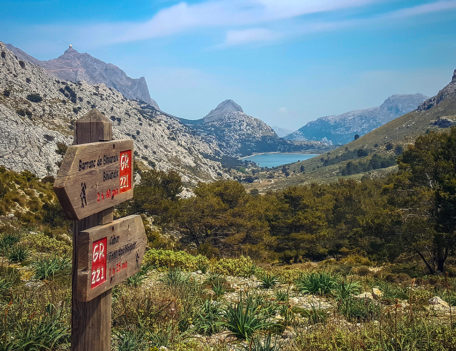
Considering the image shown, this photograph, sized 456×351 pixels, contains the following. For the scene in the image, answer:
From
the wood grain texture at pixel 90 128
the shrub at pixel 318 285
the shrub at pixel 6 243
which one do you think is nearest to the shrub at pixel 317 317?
the shrub at pixel 318 285

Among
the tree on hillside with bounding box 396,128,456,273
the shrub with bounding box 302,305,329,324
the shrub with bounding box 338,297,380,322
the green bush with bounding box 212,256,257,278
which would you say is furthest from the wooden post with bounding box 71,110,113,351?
the tree on hillside with bounding box 396,128,456,273

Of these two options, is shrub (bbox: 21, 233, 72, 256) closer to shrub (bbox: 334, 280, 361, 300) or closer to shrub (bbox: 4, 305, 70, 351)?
shrub (bbox: 4, 305, 70, 351)

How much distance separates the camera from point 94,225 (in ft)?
9.70

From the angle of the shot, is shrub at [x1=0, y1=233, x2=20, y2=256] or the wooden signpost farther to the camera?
shrub at [x1=0, y1=233, x2=20, y2=256]

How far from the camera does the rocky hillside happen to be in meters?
53.5

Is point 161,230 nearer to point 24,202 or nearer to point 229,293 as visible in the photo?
point 24,202

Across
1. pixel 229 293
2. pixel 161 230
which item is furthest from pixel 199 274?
pixel 161 230

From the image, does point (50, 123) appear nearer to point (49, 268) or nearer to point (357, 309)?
point (49, 268)

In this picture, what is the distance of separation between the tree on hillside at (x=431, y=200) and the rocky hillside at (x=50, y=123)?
23.9 meters

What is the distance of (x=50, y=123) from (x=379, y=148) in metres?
127

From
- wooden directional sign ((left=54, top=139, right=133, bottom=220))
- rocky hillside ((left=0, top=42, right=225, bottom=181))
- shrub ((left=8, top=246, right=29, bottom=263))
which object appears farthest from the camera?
rocky hillside ((left=0, top=42, right=225, bottom=181))

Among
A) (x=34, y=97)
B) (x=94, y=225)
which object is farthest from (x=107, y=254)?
(x=34, y=97)

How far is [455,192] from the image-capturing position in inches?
723

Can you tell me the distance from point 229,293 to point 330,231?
25.5 meters
